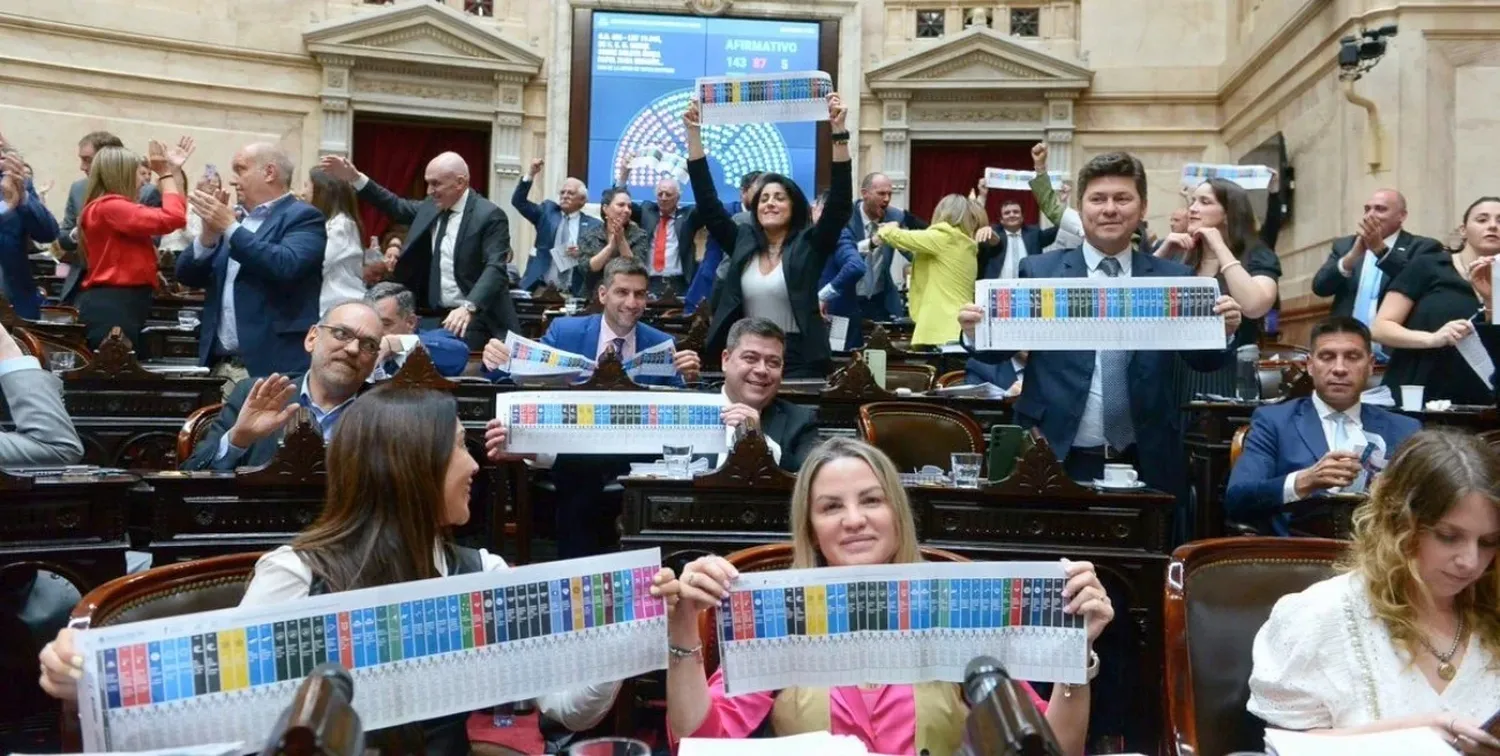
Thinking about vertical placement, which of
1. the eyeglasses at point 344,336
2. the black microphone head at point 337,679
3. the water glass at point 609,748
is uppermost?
the eyeglasses at point 344,336

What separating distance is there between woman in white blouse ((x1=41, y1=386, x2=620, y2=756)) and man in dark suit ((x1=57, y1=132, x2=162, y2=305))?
Result: 540 cm

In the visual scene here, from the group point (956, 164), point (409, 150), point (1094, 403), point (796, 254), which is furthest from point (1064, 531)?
point (409, 150)

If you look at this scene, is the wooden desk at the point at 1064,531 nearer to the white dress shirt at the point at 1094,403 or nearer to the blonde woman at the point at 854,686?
the white dress shirt at the point at 1094,403

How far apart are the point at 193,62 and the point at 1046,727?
12.8 meters

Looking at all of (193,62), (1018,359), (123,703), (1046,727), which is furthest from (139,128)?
(1046,727)

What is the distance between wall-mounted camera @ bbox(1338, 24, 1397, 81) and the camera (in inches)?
313

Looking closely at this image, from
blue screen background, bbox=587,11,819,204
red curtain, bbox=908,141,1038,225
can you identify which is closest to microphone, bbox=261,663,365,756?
blue screen background, bbox=587,11,819,204

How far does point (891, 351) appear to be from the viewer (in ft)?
21.7

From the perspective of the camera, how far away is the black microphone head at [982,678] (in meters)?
1.14

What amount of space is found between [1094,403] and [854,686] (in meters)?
1.79

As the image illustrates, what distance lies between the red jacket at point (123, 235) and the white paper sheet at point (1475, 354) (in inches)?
206

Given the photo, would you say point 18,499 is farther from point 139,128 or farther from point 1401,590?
point 139,128

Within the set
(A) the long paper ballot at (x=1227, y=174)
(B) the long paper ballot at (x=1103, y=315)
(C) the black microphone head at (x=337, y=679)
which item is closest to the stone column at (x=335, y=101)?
(A) the long paper ballot at (x=1227, y=174)

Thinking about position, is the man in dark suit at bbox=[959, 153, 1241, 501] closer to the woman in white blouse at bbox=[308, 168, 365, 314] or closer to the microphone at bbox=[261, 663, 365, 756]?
the microphone at bbox=[261, 663, 365, 756]
